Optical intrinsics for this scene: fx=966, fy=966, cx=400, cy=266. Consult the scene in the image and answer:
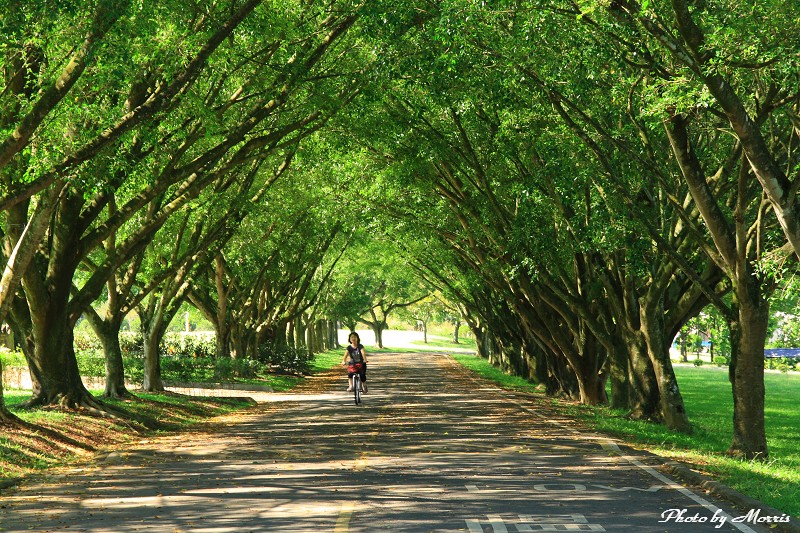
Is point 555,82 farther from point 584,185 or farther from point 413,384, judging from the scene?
point 413,384

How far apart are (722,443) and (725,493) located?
7.26 m

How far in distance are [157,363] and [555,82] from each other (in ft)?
52.9

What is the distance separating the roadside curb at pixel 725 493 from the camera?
8602 mm

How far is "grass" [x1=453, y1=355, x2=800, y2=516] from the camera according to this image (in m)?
11.1

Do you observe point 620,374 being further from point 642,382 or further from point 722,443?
point 722,443

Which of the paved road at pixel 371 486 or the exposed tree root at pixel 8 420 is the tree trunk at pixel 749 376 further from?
the exposed tree root at pixel 8 420

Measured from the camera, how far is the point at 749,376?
48.1 ft

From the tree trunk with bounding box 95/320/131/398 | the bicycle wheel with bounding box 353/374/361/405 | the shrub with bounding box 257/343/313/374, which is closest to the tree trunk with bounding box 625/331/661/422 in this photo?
the bicycle wheel with bounding box 353/374/361/405

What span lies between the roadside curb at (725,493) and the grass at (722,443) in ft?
0.62

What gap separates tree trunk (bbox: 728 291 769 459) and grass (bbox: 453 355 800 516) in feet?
1.18

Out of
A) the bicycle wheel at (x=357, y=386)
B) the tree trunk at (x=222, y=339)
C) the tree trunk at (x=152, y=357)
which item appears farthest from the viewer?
the tree trunk at (x=222, y=339)

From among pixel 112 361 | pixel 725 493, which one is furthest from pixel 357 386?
pixel 725 493

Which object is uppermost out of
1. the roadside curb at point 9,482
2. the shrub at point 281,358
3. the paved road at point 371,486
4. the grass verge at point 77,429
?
the shrub at point 281,358

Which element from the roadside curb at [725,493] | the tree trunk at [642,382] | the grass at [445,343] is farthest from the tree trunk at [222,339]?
the grass at [445,343]
